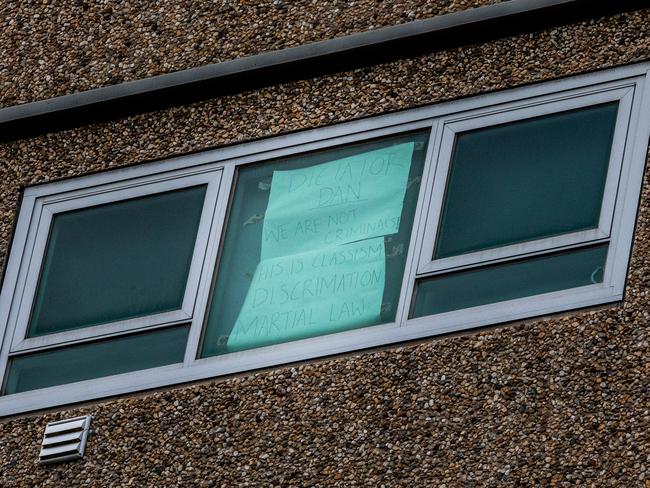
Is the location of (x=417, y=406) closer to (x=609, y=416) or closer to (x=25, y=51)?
(x=609, y=416)

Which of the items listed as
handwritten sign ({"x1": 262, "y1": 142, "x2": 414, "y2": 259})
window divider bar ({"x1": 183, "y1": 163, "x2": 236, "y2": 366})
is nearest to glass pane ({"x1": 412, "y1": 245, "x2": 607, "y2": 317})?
handwritten sign ({"x1": 262, "y1": 142, "x2": 414, "y2": 259})

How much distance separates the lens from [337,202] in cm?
713

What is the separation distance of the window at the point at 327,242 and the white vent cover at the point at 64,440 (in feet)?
0.58

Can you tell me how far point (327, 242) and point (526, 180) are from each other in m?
0.88

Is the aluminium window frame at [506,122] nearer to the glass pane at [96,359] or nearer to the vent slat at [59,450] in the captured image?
the glass pane at [96,359]

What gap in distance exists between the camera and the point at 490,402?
246 inches

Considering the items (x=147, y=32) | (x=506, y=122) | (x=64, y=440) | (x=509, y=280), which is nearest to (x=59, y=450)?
(x=64, y=440)

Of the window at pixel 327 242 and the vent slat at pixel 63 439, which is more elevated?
the window at pixel 327 242

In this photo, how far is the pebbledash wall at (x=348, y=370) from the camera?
611 cm

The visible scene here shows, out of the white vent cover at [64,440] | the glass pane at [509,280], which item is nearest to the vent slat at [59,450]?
the white vent cover at [64,440]

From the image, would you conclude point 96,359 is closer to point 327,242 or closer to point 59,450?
point 59,450

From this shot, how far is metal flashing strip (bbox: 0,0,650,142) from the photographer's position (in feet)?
23.4

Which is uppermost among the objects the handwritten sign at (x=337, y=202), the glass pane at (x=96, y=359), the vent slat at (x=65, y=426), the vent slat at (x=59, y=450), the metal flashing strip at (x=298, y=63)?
the metal flashing strip at (x=298, y=63)

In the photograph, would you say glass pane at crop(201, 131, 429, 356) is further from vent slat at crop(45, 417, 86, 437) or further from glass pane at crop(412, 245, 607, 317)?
vent slat at crop(45, 417, 86, 437)
